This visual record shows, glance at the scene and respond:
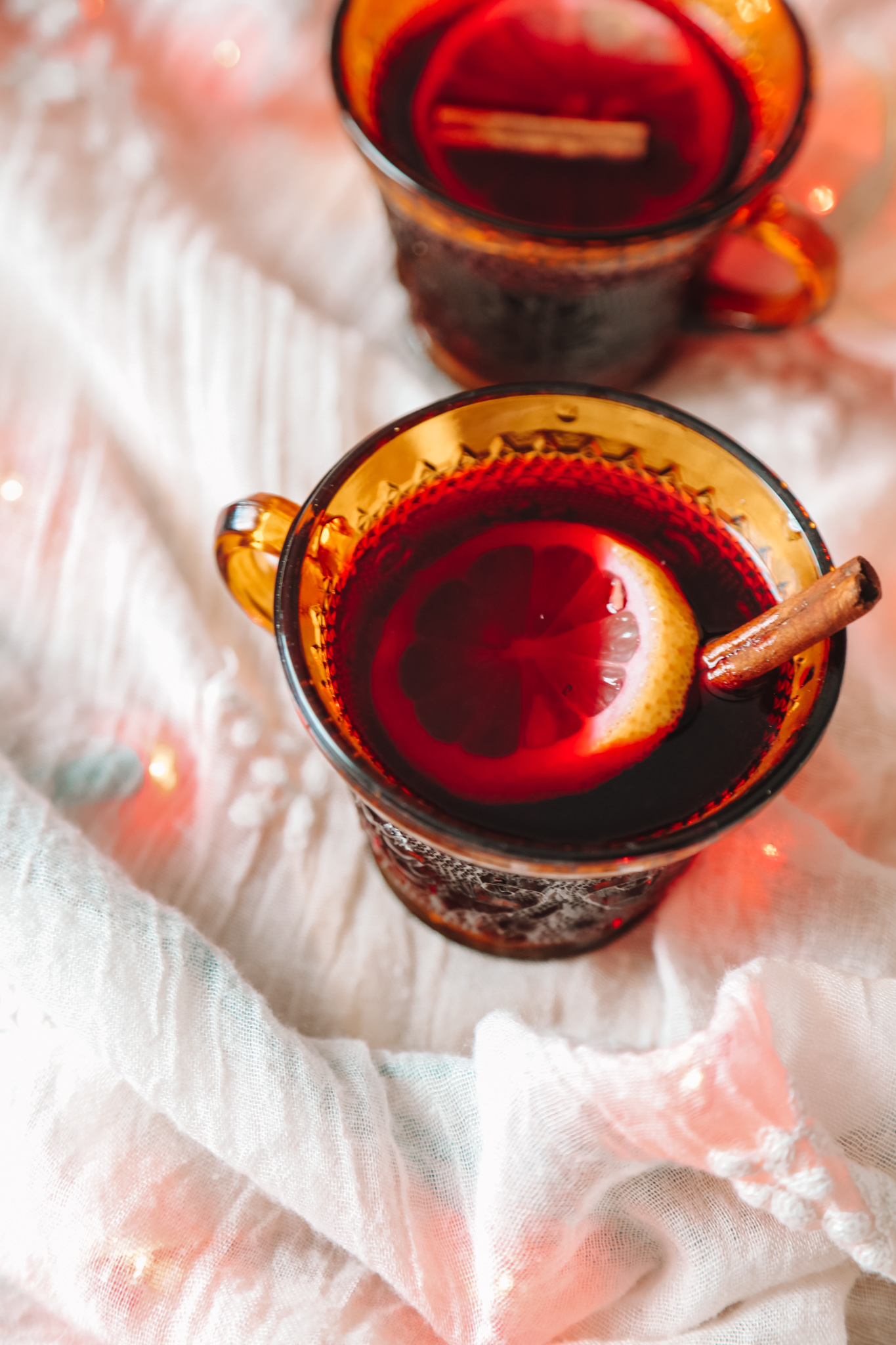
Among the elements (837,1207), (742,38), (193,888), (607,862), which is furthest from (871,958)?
(742,38)

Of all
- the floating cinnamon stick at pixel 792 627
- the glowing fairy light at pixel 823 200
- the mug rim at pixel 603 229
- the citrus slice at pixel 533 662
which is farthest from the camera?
the glowing fairy light at pixel 823 200

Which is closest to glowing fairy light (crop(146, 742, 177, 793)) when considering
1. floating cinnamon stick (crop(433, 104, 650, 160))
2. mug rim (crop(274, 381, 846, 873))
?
mug rim (crop(274, 381, 846, 873))

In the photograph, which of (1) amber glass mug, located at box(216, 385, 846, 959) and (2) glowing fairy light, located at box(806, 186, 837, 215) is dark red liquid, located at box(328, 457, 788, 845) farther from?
(2) glowing fairy light, located at box(806, 186, 837, 215)

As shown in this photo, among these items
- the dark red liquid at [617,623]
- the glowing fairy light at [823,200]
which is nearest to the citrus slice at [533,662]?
the dark red liquid at [617,623]

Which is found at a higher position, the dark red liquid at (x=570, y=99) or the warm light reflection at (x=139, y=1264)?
the dark red liquid at (x=570, y=99)

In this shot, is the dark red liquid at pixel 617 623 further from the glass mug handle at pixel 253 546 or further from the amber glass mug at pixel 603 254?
the amber glass mug at pixel 603 254

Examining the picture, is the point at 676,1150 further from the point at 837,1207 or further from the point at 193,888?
the point at 193,888
